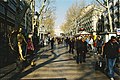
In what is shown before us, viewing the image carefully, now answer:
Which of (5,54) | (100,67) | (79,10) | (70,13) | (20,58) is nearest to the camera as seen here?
(100,67)

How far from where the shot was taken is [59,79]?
41.5ft

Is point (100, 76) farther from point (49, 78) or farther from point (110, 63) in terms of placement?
point (49, 78)

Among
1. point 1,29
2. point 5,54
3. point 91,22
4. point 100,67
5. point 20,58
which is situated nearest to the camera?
point 100,67

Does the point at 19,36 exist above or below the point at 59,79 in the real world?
above

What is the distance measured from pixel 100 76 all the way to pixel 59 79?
1.86 m

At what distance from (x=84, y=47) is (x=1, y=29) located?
1666cm

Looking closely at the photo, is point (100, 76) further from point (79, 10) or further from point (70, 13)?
point (70, 13)

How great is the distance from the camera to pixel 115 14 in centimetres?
7331

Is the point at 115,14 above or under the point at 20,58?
above

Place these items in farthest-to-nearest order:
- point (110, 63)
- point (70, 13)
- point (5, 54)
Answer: point (70, 13), point (5, 54), point (110, 63)

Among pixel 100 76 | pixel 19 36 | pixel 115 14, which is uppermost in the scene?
pixel 115 14

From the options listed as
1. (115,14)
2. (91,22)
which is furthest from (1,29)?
(91,22)

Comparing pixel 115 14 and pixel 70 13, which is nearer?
pixel 115 14

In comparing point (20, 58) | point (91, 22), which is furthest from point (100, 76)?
point (91, 22)
